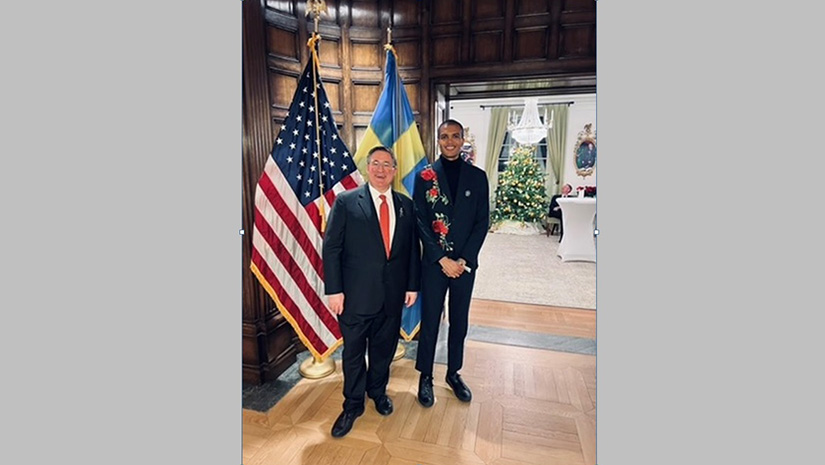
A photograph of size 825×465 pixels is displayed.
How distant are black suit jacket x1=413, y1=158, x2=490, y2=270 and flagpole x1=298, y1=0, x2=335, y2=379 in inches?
20.5

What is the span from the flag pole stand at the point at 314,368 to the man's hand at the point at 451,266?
0.88 meters

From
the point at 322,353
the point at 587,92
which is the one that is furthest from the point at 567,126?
the point at 322,353

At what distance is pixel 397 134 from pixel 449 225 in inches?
24.8

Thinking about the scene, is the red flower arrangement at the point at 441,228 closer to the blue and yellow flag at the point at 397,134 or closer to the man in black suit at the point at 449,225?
the man in black suit at the point at 449,225

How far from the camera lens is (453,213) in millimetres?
2064

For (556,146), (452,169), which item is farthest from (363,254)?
(556,146)

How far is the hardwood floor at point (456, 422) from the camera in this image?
1744 millimetres

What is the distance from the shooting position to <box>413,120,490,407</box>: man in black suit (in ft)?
6.73

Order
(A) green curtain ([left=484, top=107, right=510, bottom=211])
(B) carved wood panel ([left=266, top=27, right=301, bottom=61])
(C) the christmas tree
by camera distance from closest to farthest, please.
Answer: (B) carved wood panel ([left=266, top=27, right=301, bottom=61]), (C) the christmas tree, (A) green curtain ([left=484, top=107, right=510, bottom=211])

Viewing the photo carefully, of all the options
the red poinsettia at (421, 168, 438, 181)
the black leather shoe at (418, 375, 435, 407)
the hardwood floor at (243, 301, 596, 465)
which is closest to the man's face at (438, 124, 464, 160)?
the red poinsettia at (421, 168, 438, 181)

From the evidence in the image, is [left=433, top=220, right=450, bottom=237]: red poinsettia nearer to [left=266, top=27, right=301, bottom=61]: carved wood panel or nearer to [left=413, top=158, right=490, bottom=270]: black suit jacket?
[left=413, top=158, right=490, bottom=270]: black suit jacket

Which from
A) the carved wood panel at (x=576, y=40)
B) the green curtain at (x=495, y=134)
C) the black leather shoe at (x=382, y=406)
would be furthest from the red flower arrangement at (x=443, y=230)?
the green curtain at (x=495, y=134)

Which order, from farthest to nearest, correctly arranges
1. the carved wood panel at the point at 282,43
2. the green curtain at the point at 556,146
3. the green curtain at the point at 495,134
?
the green curtain at the point at 495,134 → the green curtain at the point at 556,146 → the carved wood panel at the point at 282,43

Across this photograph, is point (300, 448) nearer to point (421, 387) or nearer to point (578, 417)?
point (421, 387)
